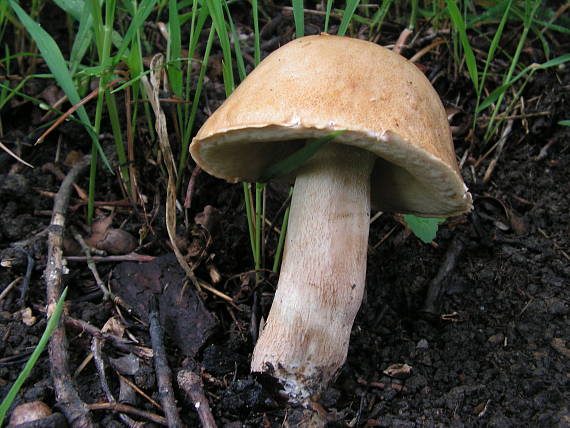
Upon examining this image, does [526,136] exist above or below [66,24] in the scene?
below

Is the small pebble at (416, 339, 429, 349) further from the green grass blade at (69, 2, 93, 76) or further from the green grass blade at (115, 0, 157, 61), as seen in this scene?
the green grass blade at (69, 2, 93, 76)

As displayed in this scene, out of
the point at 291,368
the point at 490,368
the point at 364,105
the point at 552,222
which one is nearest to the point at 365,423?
the point at 291,368

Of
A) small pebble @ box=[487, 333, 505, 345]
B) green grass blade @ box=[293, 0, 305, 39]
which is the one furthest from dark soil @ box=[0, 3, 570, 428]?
green grass blade @ box=[293, 0, 305, 39]

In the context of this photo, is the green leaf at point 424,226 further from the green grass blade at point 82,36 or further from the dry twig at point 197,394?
the green grass blade at point 82,36

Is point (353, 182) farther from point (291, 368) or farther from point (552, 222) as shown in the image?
point (552, 222)

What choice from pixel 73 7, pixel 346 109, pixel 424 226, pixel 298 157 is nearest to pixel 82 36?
pixel 73 7

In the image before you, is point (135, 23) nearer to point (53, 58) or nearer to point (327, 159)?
point (53, 58)
